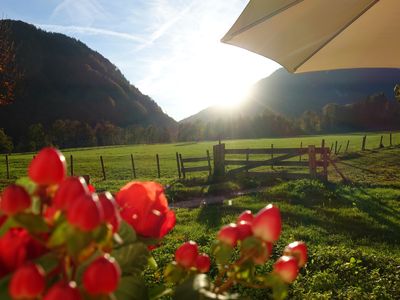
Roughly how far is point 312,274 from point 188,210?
635 centimetres

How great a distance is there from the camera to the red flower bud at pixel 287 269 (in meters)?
0.66

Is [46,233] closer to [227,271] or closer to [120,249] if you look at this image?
[120,249]

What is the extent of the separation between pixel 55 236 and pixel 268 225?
32 cm

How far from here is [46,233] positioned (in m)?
0.57

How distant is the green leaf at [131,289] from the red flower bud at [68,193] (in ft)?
0.65

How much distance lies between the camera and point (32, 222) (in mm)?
531

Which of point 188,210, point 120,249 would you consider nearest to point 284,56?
point 120,249

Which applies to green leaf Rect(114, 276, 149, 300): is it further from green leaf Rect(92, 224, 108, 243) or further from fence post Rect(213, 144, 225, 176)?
fence post Rect(213, 144, 225, 176)

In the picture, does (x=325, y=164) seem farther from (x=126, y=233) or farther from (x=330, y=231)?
(x=126, y=233)

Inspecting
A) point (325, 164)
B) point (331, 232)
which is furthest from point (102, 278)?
point (325, 164)

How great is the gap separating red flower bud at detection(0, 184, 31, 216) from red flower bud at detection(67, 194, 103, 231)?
0.32ft

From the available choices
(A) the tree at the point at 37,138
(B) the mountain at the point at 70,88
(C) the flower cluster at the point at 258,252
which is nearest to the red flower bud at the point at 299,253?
(C) the flower cluster at the point at 258,252

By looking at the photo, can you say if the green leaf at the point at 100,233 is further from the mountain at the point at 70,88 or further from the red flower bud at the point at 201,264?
the mountain at the point at 70,88

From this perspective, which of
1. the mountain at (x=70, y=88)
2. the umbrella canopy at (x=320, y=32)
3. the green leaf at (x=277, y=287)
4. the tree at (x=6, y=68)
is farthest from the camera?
the mountain at (x=70, y=88)
